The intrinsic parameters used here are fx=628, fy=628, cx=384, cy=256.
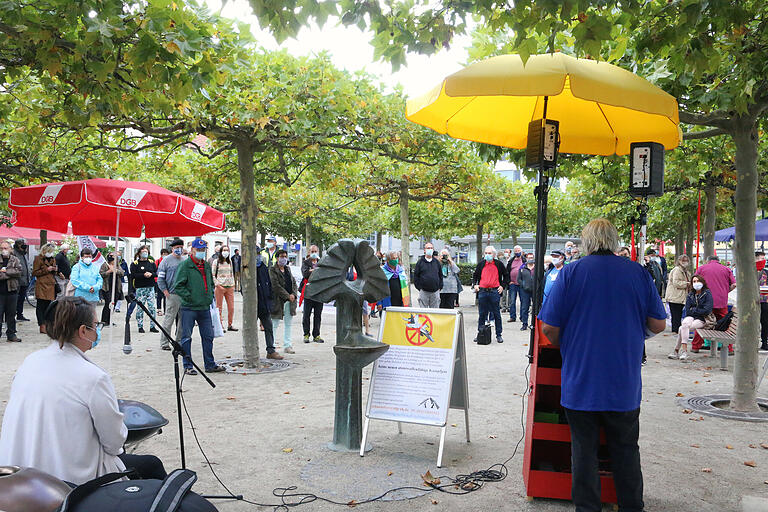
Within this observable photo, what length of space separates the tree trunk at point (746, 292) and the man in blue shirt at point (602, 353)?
4.11 m

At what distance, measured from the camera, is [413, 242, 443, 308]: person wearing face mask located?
1356 centimetres

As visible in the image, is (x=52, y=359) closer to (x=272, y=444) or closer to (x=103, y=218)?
(x=272, y=444)

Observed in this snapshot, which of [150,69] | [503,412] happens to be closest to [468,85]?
[150,69]

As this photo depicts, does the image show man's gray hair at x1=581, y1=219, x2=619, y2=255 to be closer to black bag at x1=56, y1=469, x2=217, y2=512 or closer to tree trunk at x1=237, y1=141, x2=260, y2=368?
black bag at x1=56, y1=469, x2=217, y2=512

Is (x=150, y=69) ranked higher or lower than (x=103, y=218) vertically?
higher

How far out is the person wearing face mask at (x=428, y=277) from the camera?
44.5 feet

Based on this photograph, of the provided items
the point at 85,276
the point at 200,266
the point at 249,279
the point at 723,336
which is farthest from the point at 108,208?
the point at 723,336

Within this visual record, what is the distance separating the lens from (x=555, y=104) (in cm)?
603

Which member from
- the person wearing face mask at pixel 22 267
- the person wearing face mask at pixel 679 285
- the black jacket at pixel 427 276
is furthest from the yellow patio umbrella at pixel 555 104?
the person wearing face mask at pixel 22 267

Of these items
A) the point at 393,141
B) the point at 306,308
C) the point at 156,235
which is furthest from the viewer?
the point at 306,308

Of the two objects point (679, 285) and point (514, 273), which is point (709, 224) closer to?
point (679, 285)

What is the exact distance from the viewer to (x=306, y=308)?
A: 41.4 ft

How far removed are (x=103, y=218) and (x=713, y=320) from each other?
394 inches

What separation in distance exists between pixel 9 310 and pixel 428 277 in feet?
28.0
